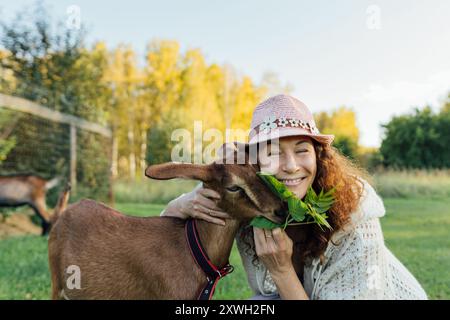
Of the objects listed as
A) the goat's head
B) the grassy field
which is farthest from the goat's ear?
the grassy field

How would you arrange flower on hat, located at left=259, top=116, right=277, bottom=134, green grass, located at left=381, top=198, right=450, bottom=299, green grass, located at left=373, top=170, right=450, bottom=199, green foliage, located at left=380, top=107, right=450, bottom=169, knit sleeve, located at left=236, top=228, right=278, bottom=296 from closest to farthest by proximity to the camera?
1. flower on hat, located at left=259, top=116, right=277, bottom=134
2. knit sleeve, located at left=236, top=228, right=278, bottom=296
3. green grass, located at left=381, top=198, right=450, bottom=299
4. green grass, located at left=373, top=170, right=450, bottom=199
5. green foliage, located at left=380, top=107, right=450, bottom=169

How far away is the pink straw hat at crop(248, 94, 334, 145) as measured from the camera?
109 inches

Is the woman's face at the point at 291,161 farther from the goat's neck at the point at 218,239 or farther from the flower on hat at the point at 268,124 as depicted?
the goat's neck at the point at 218,239

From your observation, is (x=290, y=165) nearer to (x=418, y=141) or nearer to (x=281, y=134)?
(x=281, y=134)

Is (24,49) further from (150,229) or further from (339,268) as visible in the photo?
(339,268)

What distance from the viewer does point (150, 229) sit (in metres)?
3.14

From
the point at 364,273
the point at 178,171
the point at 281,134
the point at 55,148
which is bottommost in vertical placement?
the point at 364,273

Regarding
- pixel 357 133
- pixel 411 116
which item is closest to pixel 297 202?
pixel 411 116

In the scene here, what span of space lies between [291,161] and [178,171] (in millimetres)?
701

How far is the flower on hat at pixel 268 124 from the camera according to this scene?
9.20ft

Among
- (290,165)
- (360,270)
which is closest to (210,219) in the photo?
(290,165)

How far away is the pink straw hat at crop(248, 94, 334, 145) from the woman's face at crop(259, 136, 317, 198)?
8 cm

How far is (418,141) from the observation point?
25906mm

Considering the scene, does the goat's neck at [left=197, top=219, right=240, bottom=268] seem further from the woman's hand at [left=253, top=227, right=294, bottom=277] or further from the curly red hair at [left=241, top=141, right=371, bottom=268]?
the curly red hair at [left=241, top=141, right=371, bottom=268]
